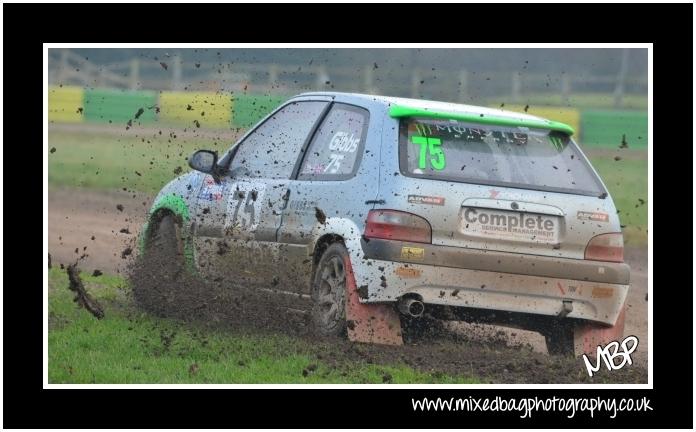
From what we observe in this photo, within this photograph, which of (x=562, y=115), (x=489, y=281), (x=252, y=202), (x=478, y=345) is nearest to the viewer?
(x=489, y=281)

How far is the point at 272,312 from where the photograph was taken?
9133 millimetres

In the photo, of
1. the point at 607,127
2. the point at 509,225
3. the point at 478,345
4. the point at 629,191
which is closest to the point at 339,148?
the point at 509,225

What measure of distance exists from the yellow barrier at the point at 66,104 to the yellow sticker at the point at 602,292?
92.2 feet

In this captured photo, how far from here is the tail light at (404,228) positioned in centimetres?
812

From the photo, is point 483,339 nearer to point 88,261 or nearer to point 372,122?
point 372,122

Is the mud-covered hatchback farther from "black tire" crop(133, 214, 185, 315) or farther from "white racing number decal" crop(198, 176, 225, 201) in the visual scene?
"black tire" crop(133, 214, 185, 315)

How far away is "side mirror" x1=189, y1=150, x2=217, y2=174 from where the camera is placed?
9.95m

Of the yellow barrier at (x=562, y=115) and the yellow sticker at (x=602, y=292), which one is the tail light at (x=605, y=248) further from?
the yellow barrier at (x=562, y=115)

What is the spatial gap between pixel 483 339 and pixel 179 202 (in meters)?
2.78

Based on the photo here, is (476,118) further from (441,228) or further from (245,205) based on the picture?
(245,205)

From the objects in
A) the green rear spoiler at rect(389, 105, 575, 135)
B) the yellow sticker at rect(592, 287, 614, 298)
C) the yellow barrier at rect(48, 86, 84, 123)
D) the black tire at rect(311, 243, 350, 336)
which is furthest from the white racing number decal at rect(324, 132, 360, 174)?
the yellow barrier at rect(48, 86, 84, 123)

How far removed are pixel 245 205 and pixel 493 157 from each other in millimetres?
2031

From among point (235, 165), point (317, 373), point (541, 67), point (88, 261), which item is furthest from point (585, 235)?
point (541, 67)

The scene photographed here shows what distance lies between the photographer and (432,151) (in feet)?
27.7
